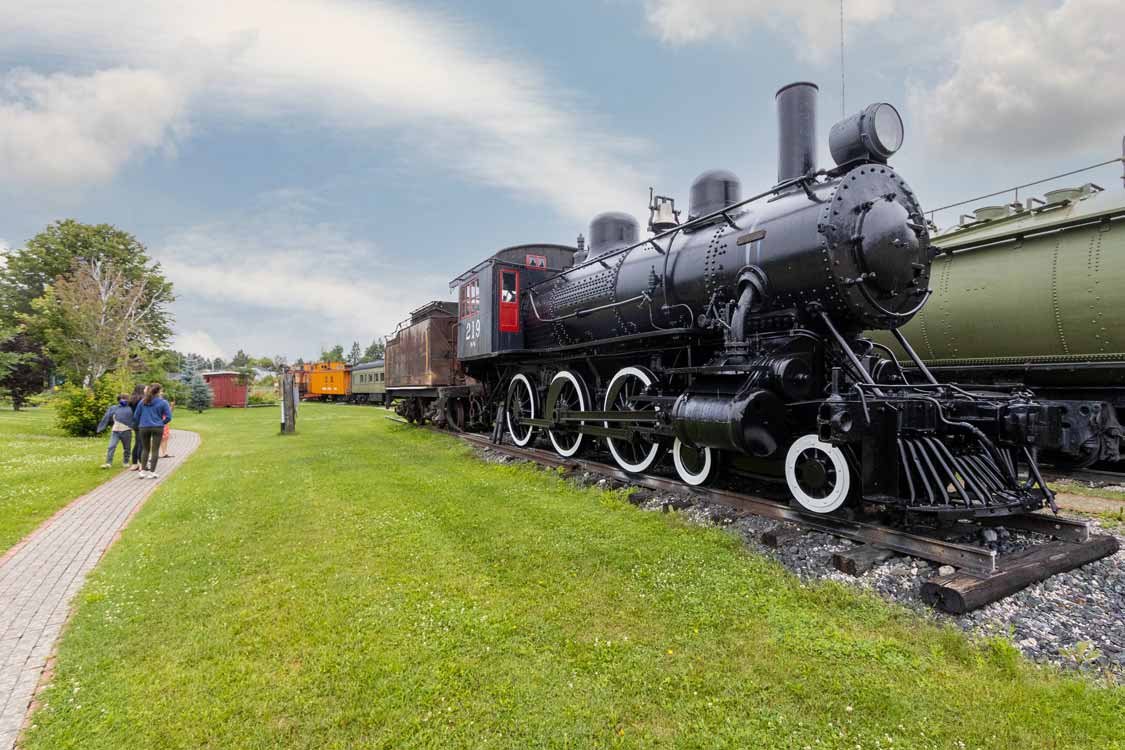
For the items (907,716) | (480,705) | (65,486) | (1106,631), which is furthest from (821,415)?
(65,486)

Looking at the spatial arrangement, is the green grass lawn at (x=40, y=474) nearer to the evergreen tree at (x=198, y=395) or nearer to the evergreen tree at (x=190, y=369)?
the evergreen tree at (x=198, y=395)

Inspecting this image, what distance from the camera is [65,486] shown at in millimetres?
8578

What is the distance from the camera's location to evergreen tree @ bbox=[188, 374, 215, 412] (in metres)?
32.9

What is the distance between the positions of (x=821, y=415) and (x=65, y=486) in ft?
33.6

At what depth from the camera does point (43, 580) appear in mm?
4684

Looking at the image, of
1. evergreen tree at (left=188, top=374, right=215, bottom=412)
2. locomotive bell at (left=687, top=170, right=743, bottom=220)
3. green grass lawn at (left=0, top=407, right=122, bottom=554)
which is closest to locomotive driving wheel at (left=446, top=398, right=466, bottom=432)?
green grass lawn at (left=0, top=407, right=122, bottom=554)

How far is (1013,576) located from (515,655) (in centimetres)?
332

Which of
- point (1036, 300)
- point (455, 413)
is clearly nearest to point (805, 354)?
point (1036, 300)

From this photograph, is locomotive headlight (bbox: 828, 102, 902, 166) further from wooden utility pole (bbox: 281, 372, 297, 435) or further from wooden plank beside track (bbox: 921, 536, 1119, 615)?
wooden utility pole (bbox: 281, 372, 297, 435)

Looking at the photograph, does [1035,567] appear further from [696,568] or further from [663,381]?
[663,381]

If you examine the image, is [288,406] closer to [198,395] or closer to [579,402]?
[579,402]

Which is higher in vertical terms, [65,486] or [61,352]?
[61,352]

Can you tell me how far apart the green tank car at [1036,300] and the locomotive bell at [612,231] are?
4684 millimetres

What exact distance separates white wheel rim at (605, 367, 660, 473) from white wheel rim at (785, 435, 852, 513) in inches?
83.2
